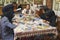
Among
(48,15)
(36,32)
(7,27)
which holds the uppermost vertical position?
(48,15)

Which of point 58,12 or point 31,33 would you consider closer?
point 31,33

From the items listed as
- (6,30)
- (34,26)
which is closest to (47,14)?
(34,26)

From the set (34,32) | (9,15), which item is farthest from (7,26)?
(34,32)

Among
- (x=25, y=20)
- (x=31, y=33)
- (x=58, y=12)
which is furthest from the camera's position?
(x=58, y=12)

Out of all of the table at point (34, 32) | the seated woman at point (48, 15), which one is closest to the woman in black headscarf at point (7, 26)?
the table at point (34, 32)

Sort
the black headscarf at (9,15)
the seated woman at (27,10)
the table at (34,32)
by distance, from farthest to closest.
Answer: the seated woman at (27,10) < the black headscarf at (9,15) < the table at (34,32)

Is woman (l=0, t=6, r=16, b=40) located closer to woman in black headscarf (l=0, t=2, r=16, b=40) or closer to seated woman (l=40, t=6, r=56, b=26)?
woman in black headscarf (l=0, t=2, r=16, b=40)

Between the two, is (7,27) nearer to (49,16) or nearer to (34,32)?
(34,32)

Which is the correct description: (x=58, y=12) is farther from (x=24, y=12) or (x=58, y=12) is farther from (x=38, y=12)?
(x=24, y=12)

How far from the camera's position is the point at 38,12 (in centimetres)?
294

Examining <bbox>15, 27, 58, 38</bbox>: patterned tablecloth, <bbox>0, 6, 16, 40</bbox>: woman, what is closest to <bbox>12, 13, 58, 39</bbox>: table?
<bbox>15, 27, 58, 38</bbox>: patterned tablecloth

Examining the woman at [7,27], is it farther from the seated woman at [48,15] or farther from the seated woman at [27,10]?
the seated woman at [48,15]

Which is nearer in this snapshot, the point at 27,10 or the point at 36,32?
the point at 36,32

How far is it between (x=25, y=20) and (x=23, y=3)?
32 centimetres
